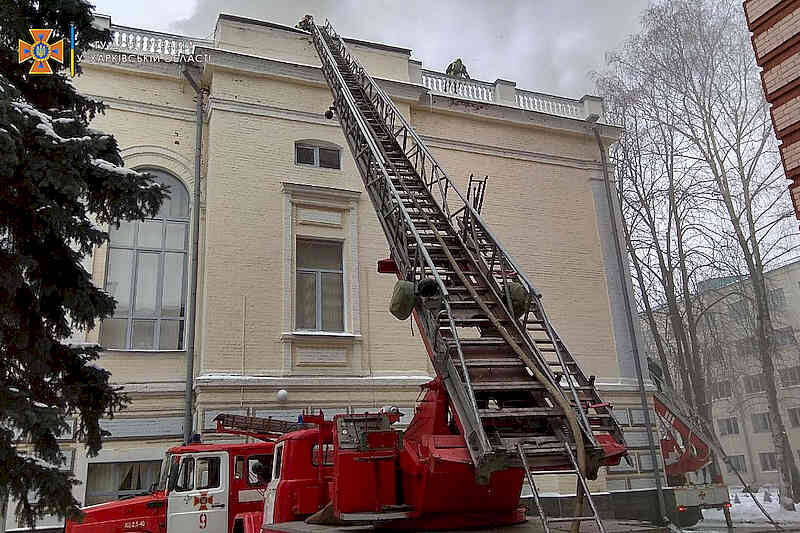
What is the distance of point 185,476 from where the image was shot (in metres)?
9.23

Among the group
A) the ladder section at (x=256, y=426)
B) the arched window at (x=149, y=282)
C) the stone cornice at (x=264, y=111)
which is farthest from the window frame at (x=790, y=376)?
the arched window at (x=149, y=282)

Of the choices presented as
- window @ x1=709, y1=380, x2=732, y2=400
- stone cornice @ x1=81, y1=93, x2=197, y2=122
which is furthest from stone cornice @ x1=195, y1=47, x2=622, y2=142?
window @ x1=709, y1=380, x2=732, y2=400

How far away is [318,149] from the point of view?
15.5 metres

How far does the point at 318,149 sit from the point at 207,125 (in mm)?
2679

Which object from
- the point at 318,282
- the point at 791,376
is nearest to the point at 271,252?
the point at 318,282

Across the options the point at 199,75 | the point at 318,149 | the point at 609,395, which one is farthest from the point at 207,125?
the point at 609,395

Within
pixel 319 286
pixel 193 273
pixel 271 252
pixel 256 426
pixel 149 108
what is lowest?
pixel 256 426

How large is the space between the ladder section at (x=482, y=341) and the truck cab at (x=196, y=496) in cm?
398

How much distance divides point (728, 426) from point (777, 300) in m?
25.9

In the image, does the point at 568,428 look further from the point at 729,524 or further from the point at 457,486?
the point at 729,524

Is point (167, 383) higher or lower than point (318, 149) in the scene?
lower

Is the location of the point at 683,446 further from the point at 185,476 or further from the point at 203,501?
the point at 185,476

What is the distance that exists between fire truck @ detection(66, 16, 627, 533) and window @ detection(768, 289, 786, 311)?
15.1 m

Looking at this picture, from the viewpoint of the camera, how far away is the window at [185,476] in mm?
9172
